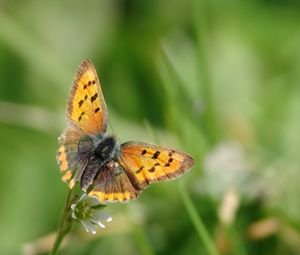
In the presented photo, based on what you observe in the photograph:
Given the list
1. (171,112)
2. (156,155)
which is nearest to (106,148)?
(156,155)

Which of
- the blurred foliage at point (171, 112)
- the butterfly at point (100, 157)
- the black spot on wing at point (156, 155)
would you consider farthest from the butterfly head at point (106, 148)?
the blurred foliage at point (171, 112)

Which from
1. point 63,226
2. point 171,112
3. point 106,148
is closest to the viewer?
point 63,226

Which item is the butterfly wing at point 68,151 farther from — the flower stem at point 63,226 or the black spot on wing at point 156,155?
the black spot on wing at point 156,155

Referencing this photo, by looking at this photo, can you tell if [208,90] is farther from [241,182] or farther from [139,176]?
[139,176]

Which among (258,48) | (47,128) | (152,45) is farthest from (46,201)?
(258,48)

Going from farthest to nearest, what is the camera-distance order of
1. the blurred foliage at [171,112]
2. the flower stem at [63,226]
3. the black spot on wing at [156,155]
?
the blurred foliage at [171,112] < the black spot on wing at [156,155] < the flower stem at [63,226]

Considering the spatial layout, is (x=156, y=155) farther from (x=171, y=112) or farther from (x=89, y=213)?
(x=171, y=112)
